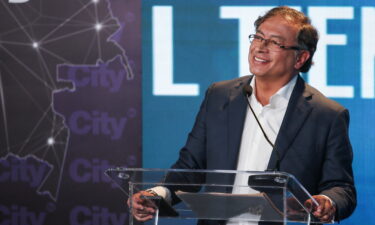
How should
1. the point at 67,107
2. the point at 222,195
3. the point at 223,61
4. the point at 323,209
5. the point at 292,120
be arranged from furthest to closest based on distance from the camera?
the point at 67,107, the point at 223,61, the point at 292,120, the point at 323,209, the point at 222,195

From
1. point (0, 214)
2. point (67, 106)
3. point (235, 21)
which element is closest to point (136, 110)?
point (67, 106)

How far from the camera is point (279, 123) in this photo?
112 inches

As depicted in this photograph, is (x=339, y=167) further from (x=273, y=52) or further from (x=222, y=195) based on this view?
(x=222, y=195)

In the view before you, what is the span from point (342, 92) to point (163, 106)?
1231 mm

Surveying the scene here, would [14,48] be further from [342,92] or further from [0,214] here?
[342,92]

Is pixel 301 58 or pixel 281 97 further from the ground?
pixel 301 58

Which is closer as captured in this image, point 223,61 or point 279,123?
point 279,123

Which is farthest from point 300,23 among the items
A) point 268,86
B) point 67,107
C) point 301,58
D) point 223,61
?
point 67,107

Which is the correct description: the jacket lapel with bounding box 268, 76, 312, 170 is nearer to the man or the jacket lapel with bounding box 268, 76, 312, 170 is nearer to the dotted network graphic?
the man

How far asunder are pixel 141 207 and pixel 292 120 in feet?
3.22

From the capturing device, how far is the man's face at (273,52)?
283 centimetres

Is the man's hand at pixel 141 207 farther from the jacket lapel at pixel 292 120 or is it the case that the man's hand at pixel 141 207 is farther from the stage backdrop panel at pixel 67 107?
the stage backdrop panel at pixel 67 107

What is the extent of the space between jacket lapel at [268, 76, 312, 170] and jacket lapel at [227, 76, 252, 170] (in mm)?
173

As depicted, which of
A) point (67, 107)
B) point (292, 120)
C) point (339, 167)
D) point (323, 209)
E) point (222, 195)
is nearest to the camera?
point (222, 195)
